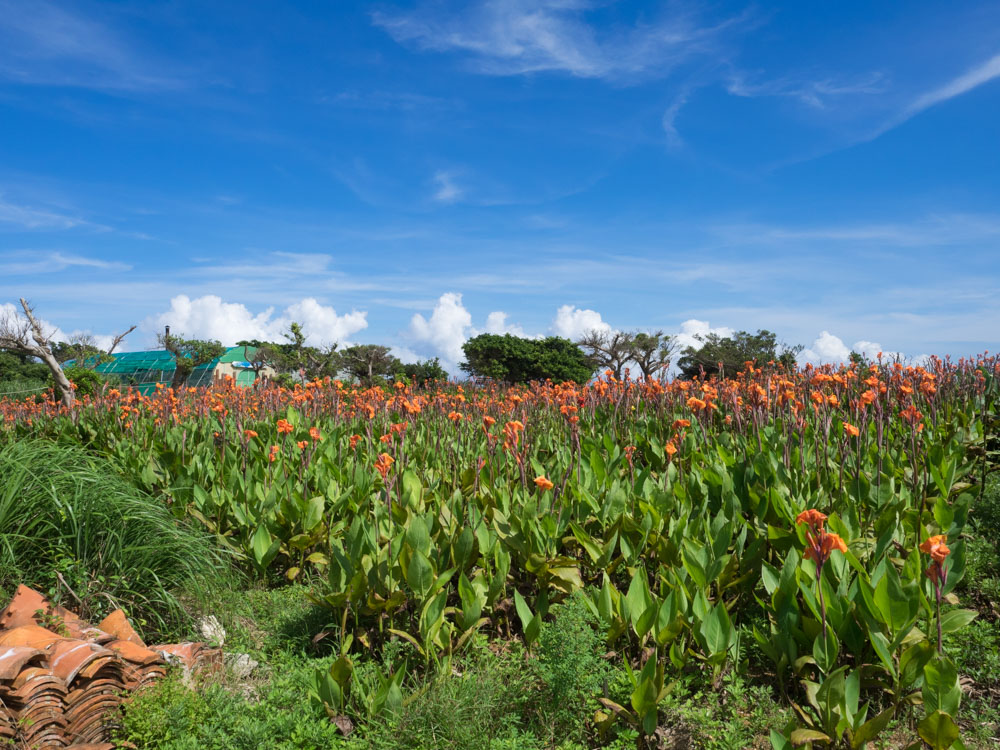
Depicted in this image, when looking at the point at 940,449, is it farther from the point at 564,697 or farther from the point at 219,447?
the point at 219,447

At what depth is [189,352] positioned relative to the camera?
40.3m

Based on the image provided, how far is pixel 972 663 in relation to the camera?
10.5ft

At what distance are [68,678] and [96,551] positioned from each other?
143 cm

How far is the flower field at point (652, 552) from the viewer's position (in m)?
2.73

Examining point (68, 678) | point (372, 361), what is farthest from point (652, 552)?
point (372, 361)

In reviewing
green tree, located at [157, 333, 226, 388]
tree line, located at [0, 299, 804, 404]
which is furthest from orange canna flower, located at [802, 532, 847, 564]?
green tree, located at [157, 333, 226, 388]

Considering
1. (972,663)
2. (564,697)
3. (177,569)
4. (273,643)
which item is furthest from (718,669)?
(177,569)

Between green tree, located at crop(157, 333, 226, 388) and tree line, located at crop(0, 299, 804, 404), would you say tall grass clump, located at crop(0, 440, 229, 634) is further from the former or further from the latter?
green tree, located at crop(157, 333, 226, 388)

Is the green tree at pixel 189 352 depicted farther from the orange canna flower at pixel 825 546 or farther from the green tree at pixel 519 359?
the orange canna flower at pixel 825 546

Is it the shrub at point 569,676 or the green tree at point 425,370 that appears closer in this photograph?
the shrub at point 569,676

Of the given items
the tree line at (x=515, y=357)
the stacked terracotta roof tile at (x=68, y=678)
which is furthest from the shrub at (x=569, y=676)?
the tree line at (x=515, y=357)

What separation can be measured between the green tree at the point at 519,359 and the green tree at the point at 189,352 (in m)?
18.3

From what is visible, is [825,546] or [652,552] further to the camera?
[652,552]

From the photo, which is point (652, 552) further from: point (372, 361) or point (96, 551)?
point (372, 361)
